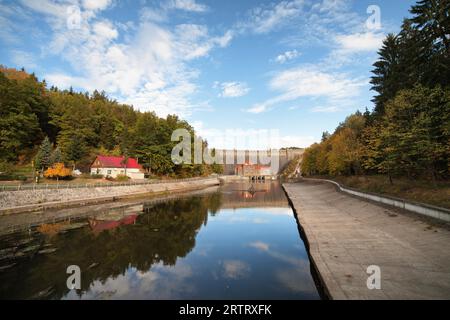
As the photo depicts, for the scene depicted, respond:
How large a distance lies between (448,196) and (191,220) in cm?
2492

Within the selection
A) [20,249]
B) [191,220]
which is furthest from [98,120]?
[20,249]

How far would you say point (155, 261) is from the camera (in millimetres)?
15938

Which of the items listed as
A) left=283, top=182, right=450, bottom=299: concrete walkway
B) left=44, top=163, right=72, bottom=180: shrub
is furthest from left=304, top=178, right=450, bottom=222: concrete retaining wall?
left=44, top=163, right=72, bottom=180: shrub

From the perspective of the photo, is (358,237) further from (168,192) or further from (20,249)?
(168,192)

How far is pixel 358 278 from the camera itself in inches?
365

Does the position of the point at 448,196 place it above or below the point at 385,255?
above

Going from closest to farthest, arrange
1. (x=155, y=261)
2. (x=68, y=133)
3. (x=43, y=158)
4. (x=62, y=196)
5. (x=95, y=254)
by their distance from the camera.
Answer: (x=155, y=261) < (x=95, y=254) < (x=62, y=196) < (x=43, y=158) < (x=68, y=133)

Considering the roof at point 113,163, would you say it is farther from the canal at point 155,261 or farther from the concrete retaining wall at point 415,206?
the concrete retaining wall at point 415,206

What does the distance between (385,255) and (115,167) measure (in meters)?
63.0

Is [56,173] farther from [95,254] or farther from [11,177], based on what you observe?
[95,254]

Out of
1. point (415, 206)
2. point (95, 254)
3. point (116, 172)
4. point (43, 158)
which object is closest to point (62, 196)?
point (43, 158)

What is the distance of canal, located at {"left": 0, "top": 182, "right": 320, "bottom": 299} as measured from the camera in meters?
11.6

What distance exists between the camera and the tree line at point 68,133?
166 ft
